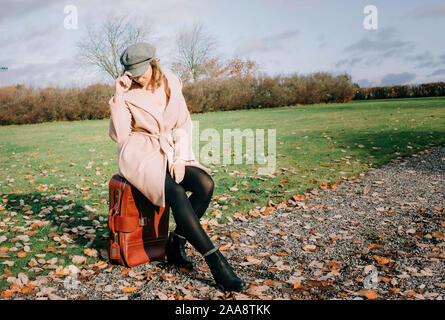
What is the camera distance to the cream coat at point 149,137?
9.91 ft

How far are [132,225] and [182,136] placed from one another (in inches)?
37.3

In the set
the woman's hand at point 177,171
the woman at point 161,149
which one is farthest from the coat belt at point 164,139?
the woman's hand at point 177,171

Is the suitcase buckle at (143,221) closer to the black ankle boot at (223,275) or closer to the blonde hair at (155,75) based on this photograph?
the black ankle boot at (223,275)

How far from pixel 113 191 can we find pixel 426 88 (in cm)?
3979

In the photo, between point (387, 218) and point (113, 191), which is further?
point (387, 218)

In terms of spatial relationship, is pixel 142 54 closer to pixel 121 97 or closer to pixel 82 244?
pixel 121 97

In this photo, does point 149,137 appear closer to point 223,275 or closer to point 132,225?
point 132,225

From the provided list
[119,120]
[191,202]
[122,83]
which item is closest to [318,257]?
[191,202]

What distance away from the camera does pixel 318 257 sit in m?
3.46

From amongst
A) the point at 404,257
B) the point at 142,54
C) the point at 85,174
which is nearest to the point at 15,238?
the point at 142,54
